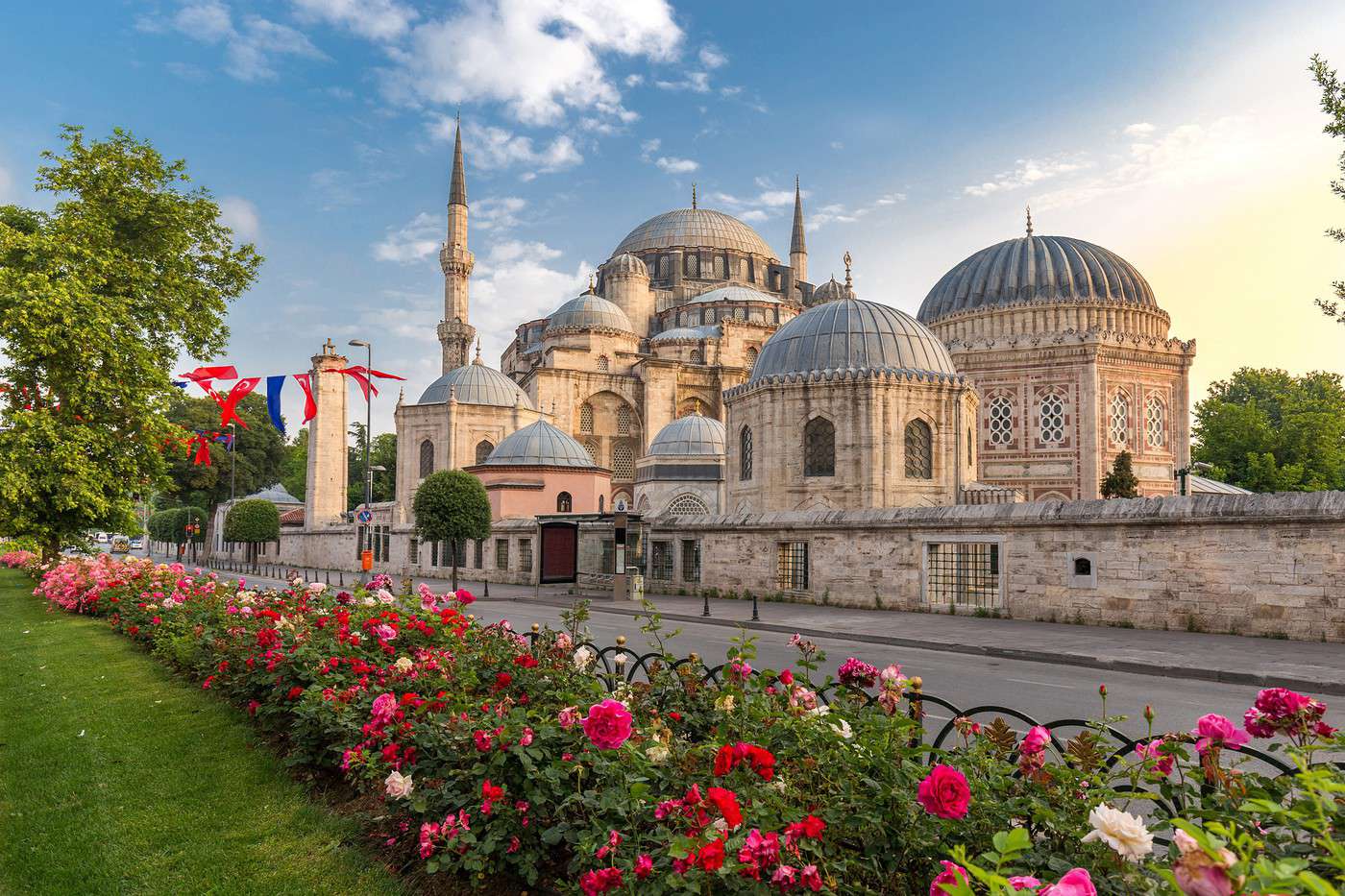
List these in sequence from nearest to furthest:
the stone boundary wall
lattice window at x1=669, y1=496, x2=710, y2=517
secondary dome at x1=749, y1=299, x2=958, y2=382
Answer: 1. the stone boundary wall
2. secondary dome at x1=749, y1=299, x2=958, y2=382
3. lattice window at x1=669, y1=496, x2=710, y2=517

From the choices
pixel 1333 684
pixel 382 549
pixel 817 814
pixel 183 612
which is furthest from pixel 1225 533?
pixel 382 549

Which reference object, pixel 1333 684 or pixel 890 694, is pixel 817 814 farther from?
pixel 1333 684

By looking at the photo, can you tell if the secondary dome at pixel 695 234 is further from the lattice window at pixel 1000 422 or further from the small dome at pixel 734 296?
the lattice window at pixel 1000 422

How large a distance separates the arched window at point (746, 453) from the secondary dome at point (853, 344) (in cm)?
177

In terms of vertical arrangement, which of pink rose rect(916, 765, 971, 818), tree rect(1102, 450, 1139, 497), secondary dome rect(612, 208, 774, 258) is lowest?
pink rose rect(916, 765, 971, 818)

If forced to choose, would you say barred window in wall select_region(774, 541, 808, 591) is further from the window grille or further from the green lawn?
the green lawn

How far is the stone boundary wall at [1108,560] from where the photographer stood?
12.9 metres

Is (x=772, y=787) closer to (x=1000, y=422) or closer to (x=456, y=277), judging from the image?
(x=1000, y=422)

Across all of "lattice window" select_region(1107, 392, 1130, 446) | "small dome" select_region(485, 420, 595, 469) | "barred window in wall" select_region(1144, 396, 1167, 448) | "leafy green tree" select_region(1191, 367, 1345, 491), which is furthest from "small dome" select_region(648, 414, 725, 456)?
"leafy green tree" select_region(1191, 367, 1345, 491)

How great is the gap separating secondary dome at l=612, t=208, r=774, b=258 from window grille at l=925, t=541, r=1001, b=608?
2006 inches

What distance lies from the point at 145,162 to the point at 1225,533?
2404 centimetres

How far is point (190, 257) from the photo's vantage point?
21312mm

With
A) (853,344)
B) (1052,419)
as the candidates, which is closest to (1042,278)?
(1052,419)

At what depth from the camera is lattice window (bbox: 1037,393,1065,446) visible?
31375 millimetres
